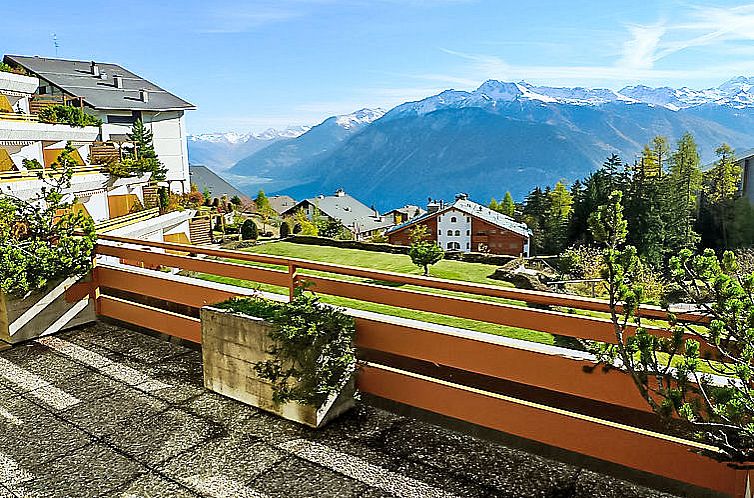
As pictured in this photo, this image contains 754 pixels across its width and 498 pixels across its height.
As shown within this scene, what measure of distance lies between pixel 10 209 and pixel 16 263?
17.4 inches

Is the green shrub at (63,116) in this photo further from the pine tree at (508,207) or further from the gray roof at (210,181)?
the gray roof at (210,181)

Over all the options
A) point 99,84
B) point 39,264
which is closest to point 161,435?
point 39,264

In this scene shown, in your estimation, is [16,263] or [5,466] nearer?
[5,466]

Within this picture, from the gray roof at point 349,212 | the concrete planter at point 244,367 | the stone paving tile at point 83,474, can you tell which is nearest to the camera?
the stone paving tile at point 83,474

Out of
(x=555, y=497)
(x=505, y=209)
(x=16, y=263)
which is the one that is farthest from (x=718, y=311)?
(x=505, y=209)

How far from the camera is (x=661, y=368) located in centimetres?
193

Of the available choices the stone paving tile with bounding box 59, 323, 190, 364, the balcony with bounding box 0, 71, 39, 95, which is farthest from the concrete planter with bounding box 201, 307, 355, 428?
the balcony with bounding box 0, 71, 39, 95

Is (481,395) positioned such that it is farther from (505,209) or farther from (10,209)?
(505,209)

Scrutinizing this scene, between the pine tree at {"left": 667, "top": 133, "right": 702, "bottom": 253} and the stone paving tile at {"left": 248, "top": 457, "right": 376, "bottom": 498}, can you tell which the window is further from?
the pine tree at {"left": 667, "top": 133, "right": 702, "bottom": 253}

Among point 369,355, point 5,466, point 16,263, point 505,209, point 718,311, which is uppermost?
point 718,311

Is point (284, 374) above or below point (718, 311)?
below

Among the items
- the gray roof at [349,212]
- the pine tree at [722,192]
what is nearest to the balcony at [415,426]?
the pine tree at [722,192]

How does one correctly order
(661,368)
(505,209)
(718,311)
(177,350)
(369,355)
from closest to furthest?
(718,311) → (661,368) → (369,355) → (177,350) → (505,209)

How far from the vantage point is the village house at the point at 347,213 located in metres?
58.2
